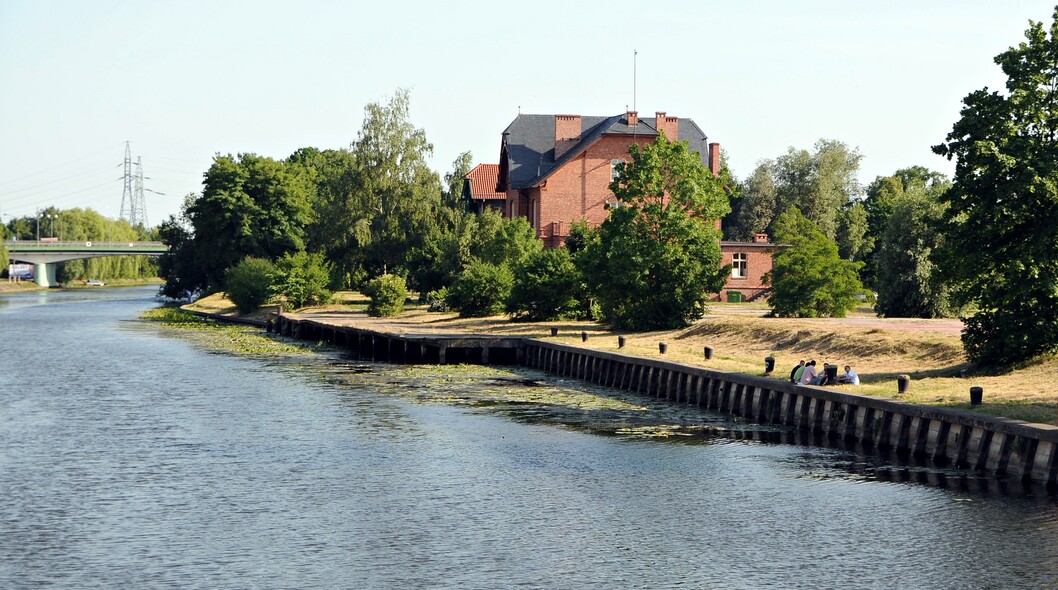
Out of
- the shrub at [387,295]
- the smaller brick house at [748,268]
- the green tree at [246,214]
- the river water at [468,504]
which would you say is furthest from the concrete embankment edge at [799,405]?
the green tree at [246,214]

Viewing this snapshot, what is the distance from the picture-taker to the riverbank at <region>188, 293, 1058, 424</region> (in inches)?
1344

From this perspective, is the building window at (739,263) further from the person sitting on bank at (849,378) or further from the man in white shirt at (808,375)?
the person sitting on bank at (849,378)

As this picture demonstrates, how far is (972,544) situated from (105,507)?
18.2 meters

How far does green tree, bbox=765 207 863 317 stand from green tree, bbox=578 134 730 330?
3.27 metres

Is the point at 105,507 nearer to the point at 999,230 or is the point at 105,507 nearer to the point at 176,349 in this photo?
the point at 999,230

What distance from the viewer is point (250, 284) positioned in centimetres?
10394

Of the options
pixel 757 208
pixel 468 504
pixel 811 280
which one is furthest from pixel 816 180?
pixel 468 504

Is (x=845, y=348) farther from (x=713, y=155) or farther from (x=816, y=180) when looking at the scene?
(x=816, y=180)

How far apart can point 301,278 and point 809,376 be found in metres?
64.8

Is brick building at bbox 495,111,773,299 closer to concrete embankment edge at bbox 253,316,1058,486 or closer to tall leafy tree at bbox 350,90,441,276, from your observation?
tall leafy tree at bbox 350,90,441,276

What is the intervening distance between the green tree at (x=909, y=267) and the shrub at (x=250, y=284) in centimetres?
5207

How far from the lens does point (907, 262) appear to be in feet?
222

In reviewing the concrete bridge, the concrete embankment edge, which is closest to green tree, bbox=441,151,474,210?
the concrete embankment edge

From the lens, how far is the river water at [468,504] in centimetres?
2273
